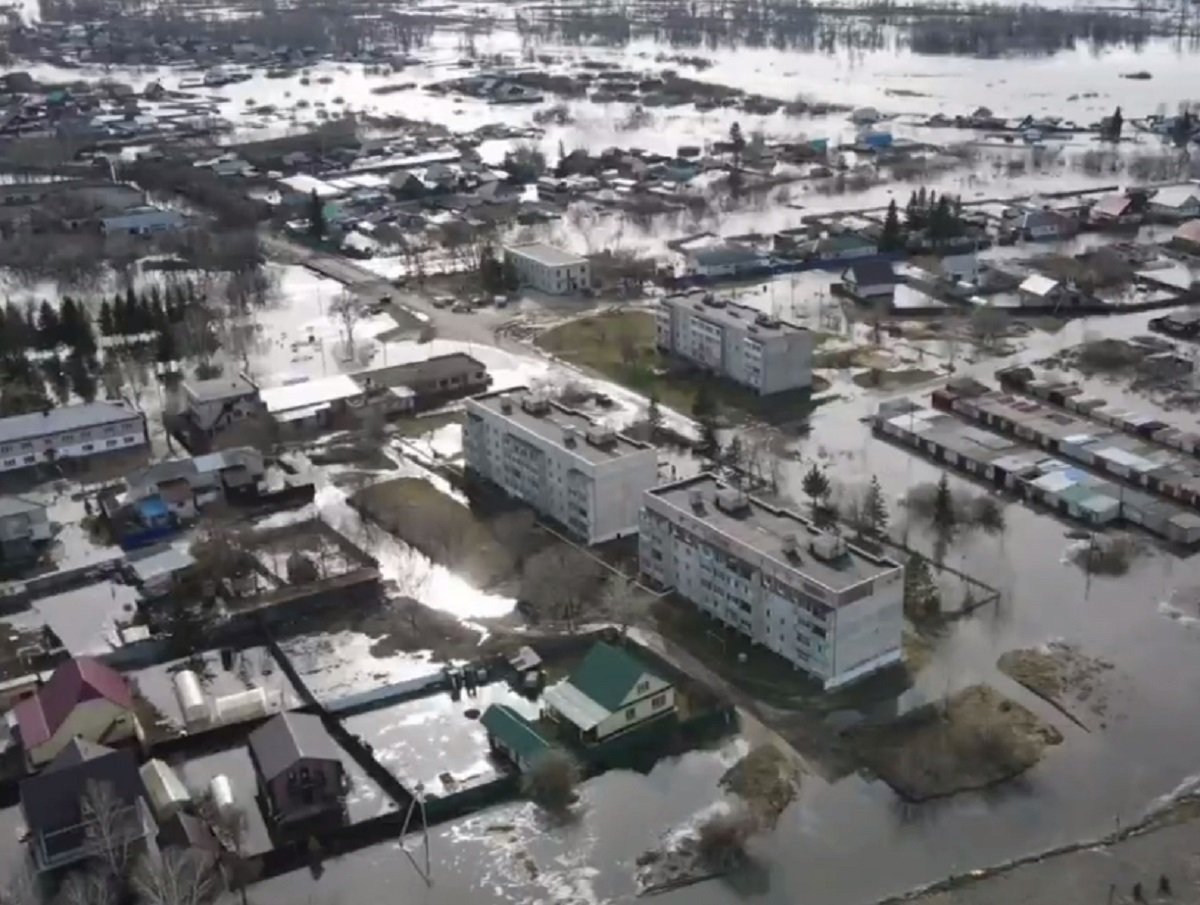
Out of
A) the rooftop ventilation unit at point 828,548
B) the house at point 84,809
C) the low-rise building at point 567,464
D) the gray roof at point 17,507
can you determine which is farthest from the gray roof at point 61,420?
the rooftop ventilation unit at point 828,548

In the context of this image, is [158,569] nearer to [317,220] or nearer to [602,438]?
[602,438]

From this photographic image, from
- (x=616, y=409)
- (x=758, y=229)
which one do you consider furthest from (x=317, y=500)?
(x=758, y=229)

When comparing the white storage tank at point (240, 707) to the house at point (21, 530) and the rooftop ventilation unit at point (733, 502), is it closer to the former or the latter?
the house at point (21, 530)

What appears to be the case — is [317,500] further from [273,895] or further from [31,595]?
[273,895]

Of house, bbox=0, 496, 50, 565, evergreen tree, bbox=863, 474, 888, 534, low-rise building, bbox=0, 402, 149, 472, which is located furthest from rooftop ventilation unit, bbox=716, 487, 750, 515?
low-rise building, bbox=0, 402, 149, 472

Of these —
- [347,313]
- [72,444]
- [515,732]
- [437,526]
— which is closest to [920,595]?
[515,732]
